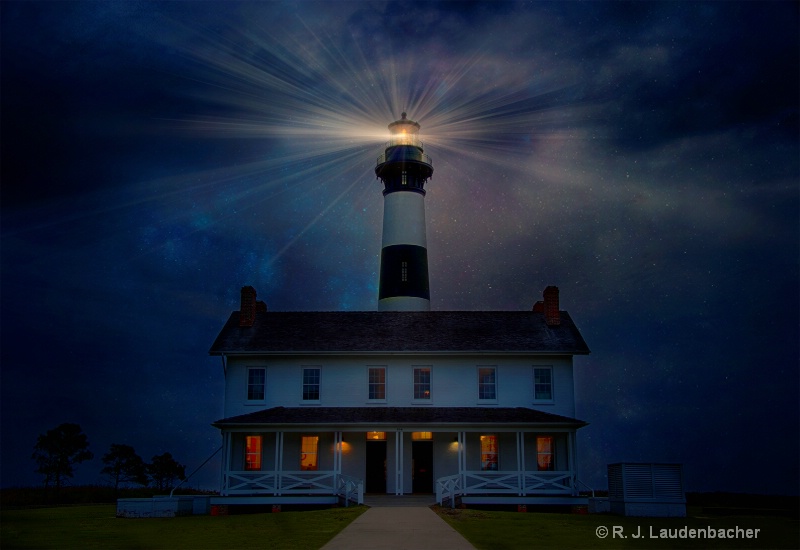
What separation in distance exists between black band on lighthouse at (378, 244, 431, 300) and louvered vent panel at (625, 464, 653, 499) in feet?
48.7

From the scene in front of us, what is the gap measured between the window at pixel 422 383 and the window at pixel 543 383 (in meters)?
4.19

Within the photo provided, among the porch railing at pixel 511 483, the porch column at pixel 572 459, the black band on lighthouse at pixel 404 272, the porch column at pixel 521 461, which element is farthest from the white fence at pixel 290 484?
the black band on lighthouse at pixel 404 272

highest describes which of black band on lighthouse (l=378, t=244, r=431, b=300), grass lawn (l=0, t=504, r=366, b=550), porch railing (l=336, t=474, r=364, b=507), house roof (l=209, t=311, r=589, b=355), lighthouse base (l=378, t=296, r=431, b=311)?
black band on lighthouse (l=378, t=244, r=431, b=300)

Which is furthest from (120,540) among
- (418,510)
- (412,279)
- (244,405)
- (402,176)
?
(402,176)

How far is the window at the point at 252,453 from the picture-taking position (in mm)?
30188

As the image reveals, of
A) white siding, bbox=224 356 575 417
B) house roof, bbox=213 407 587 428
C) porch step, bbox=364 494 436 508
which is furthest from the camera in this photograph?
white siding, bbox=224 356 575 417

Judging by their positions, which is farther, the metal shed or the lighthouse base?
the lighthouse base

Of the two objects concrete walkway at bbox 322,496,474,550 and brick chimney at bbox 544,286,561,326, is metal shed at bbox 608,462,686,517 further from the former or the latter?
brick chimney at bbox 544,286,561,326

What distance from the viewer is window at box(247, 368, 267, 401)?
3136cm

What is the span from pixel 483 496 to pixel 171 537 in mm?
12702

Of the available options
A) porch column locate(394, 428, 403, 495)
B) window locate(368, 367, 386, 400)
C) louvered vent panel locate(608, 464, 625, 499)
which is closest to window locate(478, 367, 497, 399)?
window locate(368, 367, 386, 400)

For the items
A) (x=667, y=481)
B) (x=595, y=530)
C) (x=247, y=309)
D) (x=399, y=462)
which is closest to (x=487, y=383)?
(x=399, y=462)

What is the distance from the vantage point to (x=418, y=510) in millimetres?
23062

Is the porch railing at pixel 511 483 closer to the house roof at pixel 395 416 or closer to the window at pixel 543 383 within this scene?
the house roof at pixel 395 416
